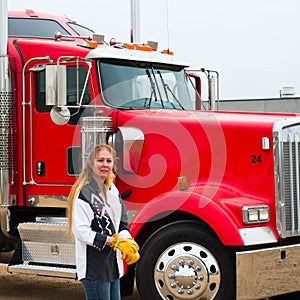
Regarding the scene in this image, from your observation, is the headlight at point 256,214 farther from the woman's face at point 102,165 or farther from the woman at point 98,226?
the woman's face at point 102,165

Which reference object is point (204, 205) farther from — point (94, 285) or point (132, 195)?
point (94, 285)

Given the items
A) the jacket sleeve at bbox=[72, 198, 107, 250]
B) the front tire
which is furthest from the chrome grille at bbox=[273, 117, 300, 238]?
the jacket sleeve at bbox=[72, 198, 107, 250]

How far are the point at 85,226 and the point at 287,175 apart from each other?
8.66 feet

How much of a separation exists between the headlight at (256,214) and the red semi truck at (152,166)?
1 cm

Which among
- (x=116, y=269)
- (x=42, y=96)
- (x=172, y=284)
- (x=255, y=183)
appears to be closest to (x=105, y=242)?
(x=116, y=269)

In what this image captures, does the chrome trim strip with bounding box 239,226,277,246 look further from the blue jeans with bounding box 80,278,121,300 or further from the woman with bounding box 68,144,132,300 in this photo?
the blue jeans with bounding box 80,278,121,300

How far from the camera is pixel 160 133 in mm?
7832

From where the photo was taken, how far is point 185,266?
281 inches

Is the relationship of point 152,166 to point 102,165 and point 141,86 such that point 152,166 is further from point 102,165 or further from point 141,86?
point 102,165

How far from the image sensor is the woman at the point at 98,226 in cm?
545

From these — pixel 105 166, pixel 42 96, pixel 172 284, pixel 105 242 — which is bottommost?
pixel 172 284

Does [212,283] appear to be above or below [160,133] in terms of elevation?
below

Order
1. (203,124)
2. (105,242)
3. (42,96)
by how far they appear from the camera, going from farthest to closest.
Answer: (42,96) < (203,124) < (105,242)

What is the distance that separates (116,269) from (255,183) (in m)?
2.35
